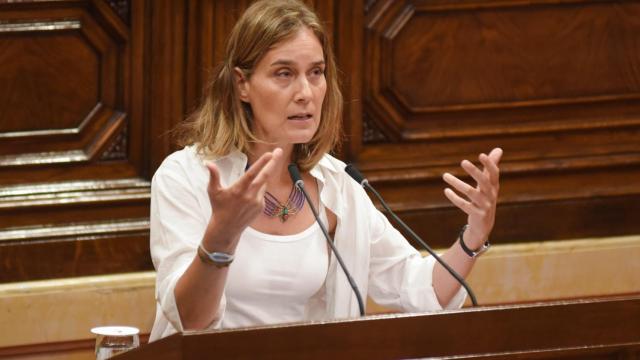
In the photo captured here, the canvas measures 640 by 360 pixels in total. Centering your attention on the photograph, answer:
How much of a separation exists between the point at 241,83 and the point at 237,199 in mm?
701

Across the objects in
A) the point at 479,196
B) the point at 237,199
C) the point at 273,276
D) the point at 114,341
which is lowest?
the point at 114,341

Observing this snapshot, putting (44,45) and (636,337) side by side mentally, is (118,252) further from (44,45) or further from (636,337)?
(636,337)

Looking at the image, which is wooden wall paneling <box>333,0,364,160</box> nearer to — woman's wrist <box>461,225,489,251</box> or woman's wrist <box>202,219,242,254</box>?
woman's wrist <box>461,225,489,251</box>

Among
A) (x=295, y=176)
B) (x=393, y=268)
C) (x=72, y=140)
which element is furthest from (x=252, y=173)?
(x=72, y=140)

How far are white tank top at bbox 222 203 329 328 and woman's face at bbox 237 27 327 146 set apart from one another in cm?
24

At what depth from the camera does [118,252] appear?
3799 millimetres

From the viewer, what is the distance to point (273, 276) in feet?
9.76

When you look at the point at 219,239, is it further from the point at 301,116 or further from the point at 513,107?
the point at 513,107

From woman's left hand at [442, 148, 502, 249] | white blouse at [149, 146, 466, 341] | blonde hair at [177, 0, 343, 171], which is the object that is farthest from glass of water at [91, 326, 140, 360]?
woman's left hand at [442, 148, 502, 249]

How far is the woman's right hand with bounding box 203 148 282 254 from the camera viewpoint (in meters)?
2.38

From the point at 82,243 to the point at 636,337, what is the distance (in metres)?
1.97

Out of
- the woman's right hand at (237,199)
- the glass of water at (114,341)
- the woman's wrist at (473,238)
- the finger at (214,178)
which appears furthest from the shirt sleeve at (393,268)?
the finger at (214,178)

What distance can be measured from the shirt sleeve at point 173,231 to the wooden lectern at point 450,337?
1.66ft

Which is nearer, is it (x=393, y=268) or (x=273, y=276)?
(x=273, y=276)
